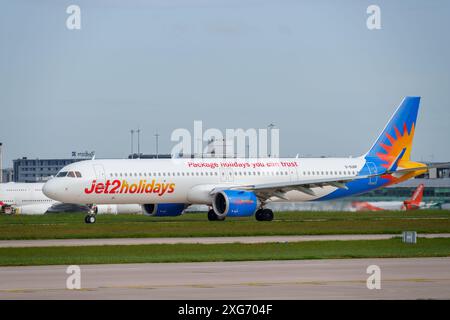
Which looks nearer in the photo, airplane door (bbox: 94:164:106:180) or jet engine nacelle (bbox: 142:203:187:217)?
airplane door (bbox: 94:164:106:180)

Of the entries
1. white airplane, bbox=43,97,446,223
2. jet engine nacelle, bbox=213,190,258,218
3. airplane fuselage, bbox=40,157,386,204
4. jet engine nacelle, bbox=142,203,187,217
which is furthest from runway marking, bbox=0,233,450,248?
jet engine nacelle, bbox=142,203,187,217

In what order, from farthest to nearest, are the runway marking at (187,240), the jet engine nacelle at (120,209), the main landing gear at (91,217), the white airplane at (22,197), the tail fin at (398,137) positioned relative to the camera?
1. the white airplane at (22,197)
2. the jet engine nacelle at (120,209)
3. the tail fin at (398,137)
4. the main landing gear at (91,217)
5. the runway marking at (187,240)

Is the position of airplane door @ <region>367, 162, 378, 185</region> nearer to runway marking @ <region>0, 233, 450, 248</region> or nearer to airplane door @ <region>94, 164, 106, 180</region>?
airplane door @ <region>94, 164, 106, 180</region>

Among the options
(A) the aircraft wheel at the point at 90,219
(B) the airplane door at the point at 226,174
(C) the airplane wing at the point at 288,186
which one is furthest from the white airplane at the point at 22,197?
Result: (C) the airplane wing at the point at 288,186

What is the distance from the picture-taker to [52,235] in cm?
5419

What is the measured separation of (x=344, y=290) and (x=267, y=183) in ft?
160

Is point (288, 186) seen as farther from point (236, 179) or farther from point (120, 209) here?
point (120, 209)

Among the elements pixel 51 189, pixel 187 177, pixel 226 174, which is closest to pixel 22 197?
pixel 226 174

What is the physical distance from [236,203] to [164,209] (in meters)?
8.30

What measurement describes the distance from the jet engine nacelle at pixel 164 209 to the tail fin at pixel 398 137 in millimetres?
15818

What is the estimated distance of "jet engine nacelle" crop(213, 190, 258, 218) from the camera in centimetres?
6850

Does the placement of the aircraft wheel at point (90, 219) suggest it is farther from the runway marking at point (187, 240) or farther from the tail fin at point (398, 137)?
the tail fin at point (398, 137)

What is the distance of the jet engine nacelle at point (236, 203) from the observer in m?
68.5
